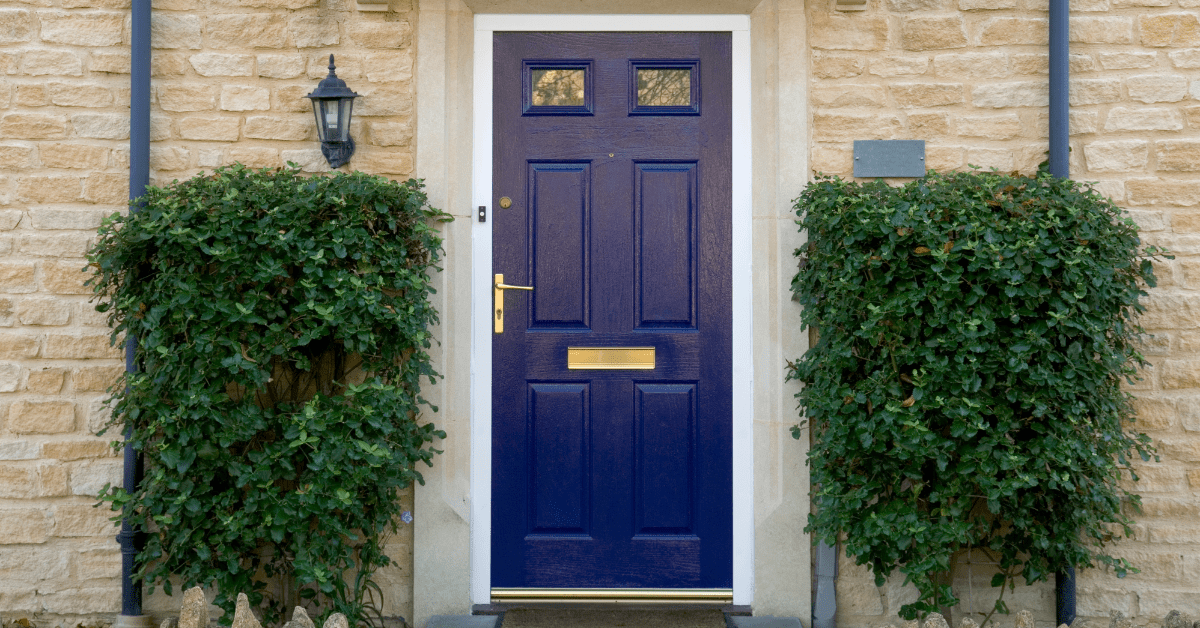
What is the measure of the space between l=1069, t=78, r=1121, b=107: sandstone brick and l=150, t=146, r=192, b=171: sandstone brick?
3796mm

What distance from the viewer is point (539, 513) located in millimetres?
3855

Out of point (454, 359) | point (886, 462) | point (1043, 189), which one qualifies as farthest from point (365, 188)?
point (1043, 189)

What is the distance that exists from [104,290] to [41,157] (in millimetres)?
735

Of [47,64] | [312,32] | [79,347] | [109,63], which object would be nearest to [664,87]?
[312,32]

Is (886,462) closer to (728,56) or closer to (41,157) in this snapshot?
(728,56)

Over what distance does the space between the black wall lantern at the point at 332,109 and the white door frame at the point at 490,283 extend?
56 cm

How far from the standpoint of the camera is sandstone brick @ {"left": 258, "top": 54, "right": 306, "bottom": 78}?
148 inches

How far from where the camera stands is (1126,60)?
12.1 feet

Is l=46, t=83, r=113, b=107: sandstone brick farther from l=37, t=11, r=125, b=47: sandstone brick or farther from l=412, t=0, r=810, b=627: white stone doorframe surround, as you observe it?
l=412, t=0, r=810, b=627: white stone doorframe surround

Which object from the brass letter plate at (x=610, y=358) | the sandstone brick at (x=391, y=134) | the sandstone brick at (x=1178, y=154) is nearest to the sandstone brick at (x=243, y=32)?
the sandstone brick at (x=391, y=134)

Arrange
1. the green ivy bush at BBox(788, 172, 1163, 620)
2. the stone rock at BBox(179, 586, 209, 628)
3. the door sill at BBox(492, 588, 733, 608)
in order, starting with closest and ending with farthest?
the stone rock at BBox(179, 586, 209, 628)
the green ivy bush at BBox(788, 172, 1163, 620)
the door sill at BBox(492, 588, 733, 608)

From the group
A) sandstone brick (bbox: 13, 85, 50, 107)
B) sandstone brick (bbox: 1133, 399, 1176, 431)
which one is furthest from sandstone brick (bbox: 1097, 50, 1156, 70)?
sandstone brick (bbox: 13, 85, 50, 107)

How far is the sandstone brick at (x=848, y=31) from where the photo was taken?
12.3 ft

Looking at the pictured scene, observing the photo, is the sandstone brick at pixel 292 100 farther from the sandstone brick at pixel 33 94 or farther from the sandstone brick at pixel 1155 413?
the sandstone brick at pixel 1155 413
